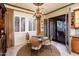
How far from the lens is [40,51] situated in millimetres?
1793

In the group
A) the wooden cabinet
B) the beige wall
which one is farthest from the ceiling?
the wooden cabinet

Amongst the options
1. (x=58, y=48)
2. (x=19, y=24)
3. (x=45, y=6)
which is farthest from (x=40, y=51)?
(x=45, y=6)

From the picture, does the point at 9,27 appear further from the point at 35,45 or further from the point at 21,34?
the point at 35,45

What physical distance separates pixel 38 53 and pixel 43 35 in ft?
0.98

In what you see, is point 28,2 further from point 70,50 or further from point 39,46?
point 70,50

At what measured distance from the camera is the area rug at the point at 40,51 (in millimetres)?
1767

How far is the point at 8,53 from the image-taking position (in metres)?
1.74

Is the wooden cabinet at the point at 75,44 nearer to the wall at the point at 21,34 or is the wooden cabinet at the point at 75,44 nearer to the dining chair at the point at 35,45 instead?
the dining chair at the point at 35,45

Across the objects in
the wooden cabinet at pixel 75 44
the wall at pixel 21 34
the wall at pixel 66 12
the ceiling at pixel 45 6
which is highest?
the ceiling at pixel 45 6

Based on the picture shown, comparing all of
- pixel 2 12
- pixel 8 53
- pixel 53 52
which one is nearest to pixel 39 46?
pixel 53 52

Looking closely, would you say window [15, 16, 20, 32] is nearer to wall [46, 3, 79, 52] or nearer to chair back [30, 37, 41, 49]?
chair back [30, 37, 41, 49]

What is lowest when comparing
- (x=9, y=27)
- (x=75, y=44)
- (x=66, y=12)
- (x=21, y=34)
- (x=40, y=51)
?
(x=40, y=51)

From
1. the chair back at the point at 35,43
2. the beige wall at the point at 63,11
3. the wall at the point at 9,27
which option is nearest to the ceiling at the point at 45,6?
the beige wall at the point at 63,11

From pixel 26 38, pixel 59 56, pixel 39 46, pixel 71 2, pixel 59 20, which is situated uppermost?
pixel 71 2
